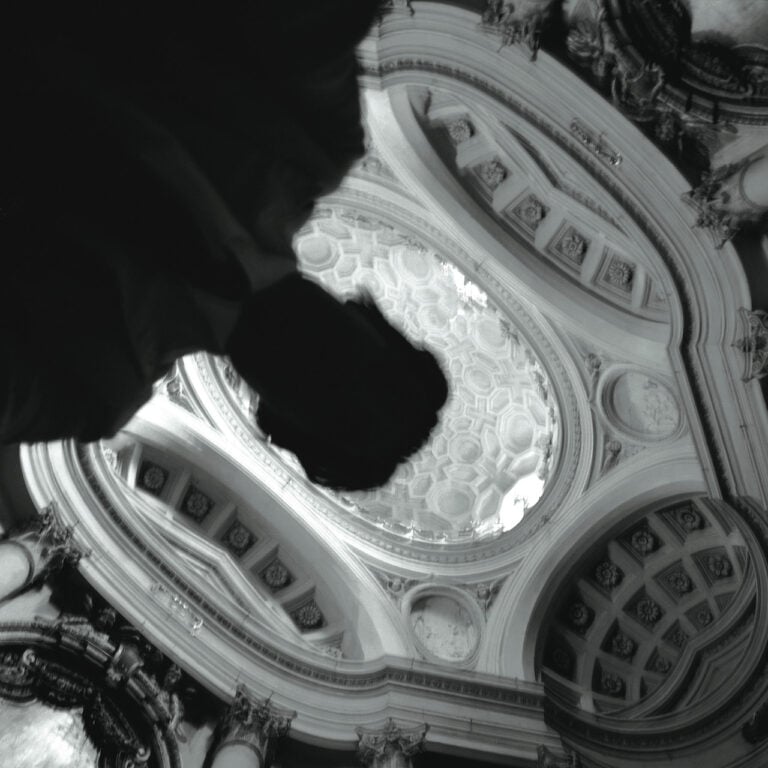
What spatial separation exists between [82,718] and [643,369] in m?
8.01

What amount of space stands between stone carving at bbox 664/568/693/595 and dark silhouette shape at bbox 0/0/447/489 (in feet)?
37.6

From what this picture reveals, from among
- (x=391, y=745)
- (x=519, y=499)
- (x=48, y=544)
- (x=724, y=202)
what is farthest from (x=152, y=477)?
(x=724, y=202)

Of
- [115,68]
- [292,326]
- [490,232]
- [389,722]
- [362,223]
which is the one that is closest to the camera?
[115,68]

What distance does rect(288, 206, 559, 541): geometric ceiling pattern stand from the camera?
14273mm

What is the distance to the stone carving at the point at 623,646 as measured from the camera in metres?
13.4

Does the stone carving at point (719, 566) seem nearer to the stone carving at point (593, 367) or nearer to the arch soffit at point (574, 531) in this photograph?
the arch soffit at point (574, 531)

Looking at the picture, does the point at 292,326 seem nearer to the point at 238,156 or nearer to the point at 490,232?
the point at 238,156

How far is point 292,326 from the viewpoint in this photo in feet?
8.51

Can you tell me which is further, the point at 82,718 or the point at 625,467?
the point at 625,467

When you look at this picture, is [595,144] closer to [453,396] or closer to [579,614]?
[453,396]

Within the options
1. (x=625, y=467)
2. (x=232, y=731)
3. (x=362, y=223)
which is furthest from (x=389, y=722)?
(x=362, y=223)

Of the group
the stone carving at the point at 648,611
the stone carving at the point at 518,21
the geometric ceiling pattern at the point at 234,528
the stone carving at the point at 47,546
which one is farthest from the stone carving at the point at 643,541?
the stone carving at the point at 47,546

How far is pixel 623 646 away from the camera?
13453 millimetres

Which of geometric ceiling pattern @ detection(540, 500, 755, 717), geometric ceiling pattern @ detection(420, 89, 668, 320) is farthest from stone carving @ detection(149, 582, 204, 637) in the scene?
geometric ceiling pattern @ detection(420, 89, 668, 320)
